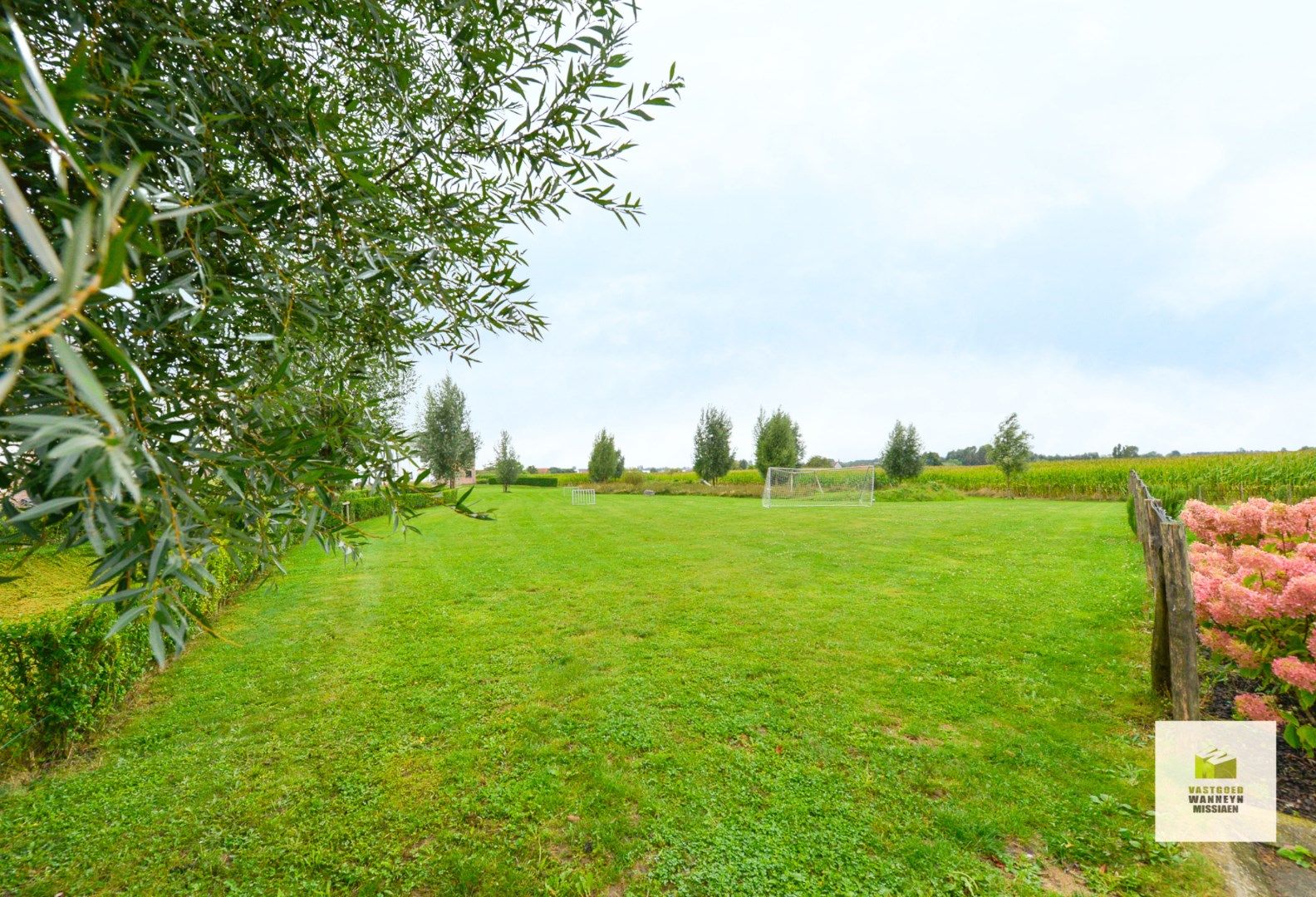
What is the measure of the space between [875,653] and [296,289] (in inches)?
251

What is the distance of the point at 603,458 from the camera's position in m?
44.5

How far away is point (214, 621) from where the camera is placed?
7.05 meters

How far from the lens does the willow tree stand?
0.97 metres

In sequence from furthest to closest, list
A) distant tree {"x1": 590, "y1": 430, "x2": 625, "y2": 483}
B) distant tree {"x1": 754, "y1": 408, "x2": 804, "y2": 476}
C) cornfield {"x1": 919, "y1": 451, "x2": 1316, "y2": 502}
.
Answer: distant tree {"x1": 590, "y1": 430, "x2": 625, "y2": 483} < distant tree {"x1": 754, "y1": 408, "x2": 804, "y2": 476} < cornfield {"x1": 919, "y1": 451, "x2": 1316, "y2": 502}

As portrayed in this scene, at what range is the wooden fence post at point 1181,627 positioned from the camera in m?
3.67

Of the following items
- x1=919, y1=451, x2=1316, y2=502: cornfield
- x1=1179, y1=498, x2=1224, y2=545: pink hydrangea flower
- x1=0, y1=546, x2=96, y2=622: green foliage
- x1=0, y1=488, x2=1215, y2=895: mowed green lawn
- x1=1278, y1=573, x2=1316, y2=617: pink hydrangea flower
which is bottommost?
x1=0, y1=488, x2=1215, y2=895: mowed green lawn

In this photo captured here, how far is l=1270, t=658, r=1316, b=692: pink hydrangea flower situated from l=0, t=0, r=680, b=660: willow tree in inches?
214

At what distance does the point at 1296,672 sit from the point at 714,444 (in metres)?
37.4

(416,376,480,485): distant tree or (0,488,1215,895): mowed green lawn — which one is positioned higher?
(416,376,480,485): distant tree

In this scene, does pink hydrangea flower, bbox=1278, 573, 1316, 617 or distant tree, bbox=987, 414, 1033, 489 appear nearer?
pink hydrangea flower, bbox=1278, 573, 1316, 617

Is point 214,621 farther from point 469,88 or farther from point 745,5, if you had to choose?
point 745,5

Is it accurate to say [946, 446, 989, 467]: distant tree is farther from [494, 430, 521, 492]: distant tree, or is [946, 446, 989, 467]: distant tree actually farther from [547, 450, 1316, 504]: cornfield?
[494, 430, 521, 492]: distant tree

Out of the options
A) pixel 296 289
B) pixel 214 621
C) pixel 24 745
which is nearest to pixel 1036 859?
pixel 296 289

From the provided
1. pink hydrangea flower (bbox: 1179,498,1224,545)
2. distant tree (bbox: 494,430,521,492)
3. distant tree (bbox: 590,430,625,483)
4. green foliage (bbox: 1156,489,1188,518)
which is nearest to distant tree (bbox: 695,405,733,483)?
distant tree (bbox: 590,430,625,483)
